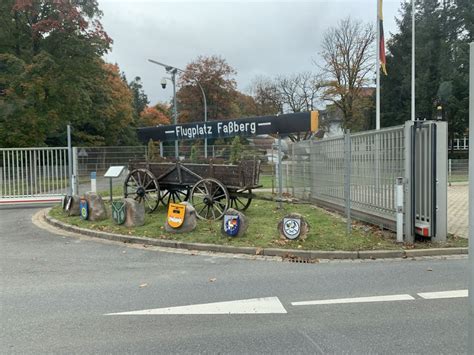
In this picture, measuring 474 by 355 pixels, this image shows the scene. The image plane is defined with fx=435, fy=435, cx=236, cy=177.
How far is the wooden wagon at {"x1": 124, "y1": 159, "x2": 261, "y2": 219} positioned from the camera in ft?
36.5

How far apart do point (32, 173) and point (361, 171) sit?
42.6 feet

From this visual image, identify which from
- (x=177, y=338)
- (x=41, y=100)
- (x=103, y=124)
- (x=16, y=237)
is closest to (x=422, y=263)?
(x=177, y=338)

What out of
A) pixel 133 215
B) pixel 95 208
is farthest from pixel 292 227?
pixel 95 208

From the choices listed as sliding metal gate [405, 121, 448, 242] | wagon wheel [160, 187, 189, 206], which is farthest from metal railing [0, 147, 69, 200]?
sliding metal gate [405, 121, 448, 242]

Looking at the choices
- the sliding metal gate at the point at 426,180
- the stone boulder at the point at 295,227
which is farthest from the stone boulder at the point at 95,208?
the sliding metal gate at the point at 426,180

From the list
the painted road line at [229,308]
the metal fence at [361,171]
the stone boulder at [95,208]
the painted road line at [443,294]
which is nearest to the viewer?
the painted road line at [229,308]

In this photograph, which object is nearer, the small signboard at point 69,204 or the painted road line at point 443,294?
the painted road line at point 443,294

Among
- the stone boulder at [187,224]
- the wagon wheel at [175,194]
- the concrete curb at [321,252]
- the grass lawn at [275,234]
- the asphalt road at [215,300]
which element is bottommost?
the asphalt road at [215,300]

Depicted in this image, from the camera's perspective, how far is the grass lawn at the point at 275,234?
8031mm

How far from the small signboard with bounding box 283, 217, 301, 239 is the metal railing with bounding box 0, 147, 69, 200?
38.5 ft

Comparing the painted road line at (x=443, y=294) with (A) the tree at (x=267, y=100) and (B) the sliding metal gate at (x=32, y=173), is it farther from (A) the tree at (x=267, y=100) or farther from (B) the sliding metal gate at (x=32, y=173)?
(A) the tree at (x=267, y=100)

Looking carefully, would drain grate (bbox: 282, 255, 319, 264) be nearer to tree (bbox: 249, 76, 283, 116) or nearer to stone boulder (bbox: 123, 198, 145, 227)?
stone boulder (bbox: 123, 198, 145, 227)

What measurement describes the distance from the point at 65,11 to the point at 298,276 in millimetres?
21977

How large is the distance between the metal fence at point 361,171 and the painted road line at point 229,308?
15.2 ft
